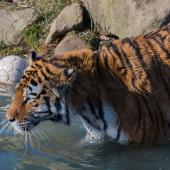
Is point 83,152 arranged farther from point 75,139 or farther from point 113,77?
point 113,77

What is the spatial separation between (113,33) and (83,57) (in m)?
5.04

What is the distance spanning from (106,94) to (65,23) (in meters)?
5.61

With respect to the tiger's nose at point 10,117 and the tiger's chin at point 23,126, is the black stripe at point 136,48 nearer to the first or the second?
the tiger's chin at point 23,126

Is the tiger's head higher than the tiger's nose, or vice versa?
the tiger's head

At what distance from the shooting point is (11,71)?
361 inches

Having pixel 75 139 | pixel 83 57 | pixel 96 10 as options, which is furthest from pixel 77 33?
pixel 83 57

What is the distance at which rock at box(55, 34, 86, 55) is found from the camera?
10328 mm

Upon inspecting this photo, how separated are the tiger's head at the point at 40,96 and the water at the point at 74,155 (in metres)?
0.39

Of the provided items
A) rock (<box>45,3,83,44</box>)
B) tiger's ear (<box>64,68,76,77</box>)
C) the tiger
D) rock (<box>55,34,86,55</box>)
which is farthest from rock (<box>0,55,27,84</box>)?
tiger's ear (<box>64,68,76,77</box>)

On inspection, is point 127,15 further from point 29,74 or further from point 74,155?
point 29,74

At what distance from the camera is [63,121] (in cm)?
547

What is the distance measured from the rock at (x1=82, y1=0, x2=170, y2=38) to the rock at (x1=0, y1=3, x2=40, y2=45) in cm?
117

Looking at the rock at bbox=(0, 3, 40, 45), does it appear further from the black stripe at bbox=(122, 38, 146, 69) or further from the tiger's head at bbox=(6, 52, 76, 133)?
the tiger's head at bbox=(6, 52, 76, 133)

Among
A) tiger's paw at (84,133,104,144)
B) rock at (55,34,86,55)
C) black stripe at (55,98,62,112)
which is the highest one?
rock at (55,34,86,55)
